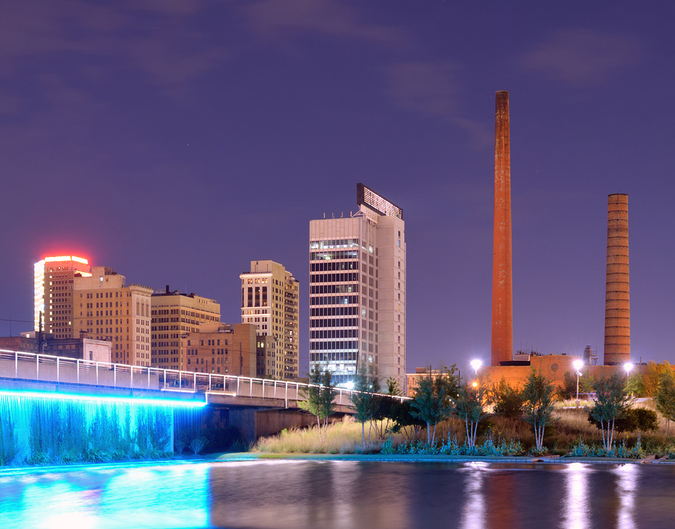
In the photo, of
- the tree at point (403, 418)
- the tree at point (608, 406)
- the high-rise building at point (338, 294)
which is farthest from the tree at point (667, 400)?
the high-rise building at point (338, 294)

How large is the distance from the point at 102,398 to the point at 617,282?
8276 centimetres

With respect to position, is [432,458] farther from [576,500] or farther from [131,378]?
[576,500]

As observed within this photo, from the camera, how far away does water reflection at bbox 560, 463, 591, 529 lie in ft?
68.9

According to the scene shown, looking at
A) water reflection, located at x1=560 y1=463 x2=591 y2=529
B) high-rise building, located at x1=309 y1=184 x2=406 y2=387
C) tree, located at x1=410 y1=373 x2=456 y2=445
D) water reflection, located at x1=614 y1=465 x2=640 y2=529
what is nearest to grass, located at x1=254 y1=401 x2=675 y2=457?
tree, located at x1=410 y1=373 x2=456 y2=445

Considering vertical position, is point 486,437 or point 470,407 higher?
point 470,407

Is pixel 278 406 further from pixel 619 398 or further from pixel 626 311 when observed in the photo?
pixel 626 311

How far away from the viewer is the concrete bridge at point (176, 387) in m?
43.3

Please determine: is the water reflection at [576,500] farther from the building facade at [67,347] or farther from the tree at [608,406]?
the building facade at [67,347]

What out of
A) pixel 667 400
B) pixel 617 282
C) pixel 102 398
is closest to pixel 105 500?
pixel 102 398

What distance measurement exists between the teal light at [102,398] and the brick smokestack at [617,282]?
241 ft

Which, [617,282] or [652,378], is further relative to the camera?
[617,282]

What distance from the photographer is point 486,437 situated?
51.7m

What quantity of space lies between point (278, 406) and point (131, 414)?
13.4 metres

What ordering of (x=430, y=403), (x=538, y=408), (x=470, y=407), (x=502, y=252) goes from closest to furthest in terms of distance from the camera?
(x=538, y=408) < (x=470, y=407) < (x=430, y=403) < (x=502, y=252)
